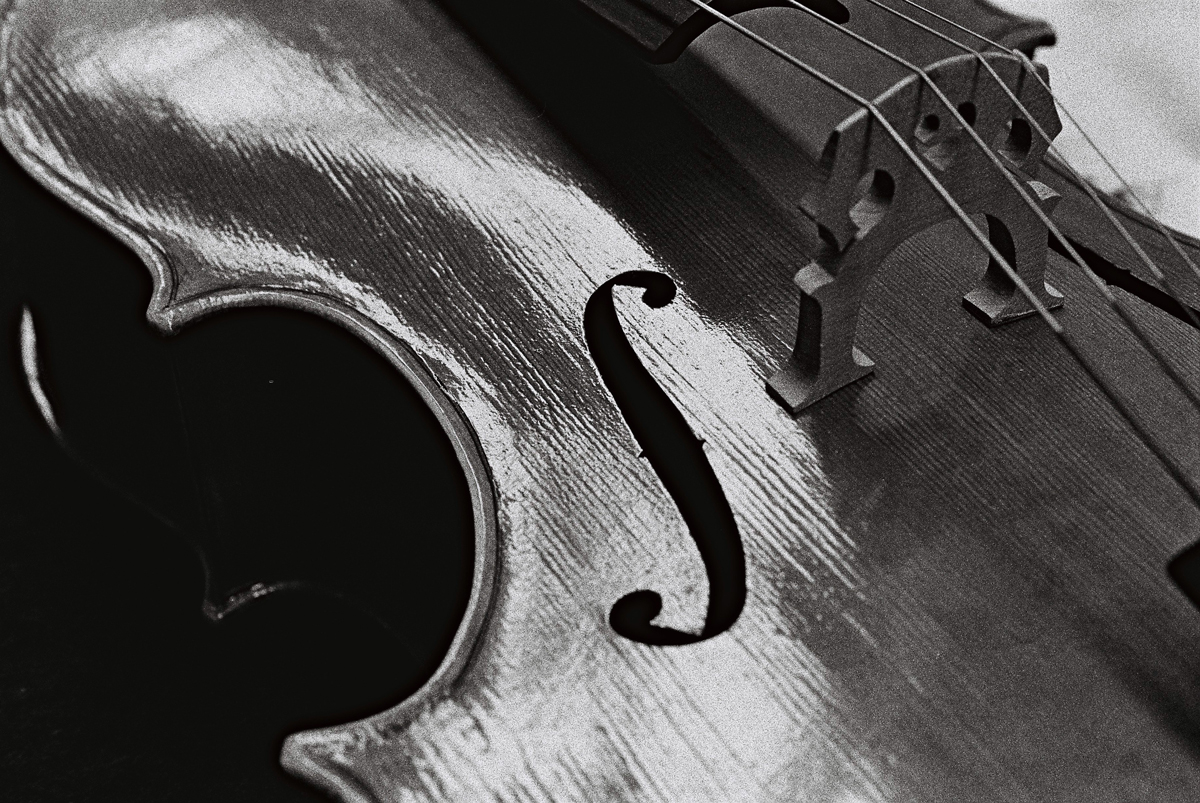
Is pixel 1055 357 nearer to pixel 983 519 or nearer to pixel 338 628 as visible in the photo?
pixel 983 519

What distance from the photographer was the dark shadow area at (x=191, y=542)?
885 mm

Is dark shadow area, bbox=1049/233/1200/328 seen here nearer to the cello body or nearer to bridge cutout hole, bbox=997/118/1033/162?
the cello body

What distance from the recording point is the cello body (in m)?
0.57

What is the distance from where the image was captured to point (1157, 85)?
1.62m

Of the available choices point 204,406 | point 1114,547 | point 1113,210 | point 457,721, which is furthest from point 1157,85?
point 457,721

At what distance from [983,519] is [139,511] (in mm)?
865

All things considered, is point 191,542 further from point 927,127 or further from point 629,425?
point 927,127

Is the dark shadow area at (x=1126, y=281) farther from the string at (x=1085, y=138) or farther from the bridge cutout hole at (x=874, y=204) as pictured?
the bridge cutout hole at (x=874, y=204)

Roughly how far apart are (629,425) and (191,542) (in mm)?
594

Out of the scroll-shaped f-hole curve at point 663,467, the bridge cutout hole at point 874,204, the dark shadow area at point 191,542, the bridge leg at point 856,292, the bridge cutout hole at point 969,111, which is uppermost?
the bridge cutout hole at point 969,111

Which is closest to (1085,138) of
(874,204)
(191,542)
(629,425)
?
(874,204)

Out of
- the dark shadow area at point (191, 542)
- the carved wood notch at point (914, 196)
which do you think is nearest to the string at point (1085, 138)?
the carved wood notch at point (914, 196)

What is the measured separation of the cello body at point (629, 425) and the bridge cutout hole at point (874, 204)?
0.11m

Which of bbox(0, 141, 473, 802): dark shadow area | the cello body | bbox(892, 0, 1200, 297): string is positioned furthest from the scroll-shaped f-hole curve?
bbox(892, 0, 1200, 297): string
